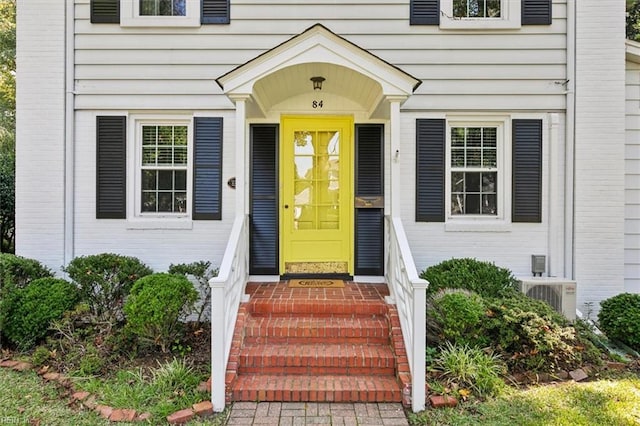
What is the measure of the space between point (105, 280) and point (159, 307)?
3.85ft

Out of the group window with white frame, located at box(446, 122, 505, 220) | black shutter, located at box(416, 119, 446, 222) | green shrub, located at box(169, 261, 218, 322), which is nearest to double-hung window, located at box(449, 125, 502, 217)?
window with white frame, located at box(446, 122, 505, 220)

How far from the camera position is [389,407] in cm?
326

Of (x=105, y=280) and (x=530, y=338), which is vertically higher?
(x=105, y=280)

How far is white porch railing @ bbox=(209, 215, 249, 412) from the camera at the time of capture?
3234 millimetres

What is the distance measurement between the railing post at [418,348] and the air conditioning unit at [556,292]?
6.95ft

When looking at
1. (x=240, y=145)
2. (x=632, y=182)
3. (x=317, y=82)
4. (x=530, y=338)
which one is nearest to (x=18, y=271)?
(x=240, y=145)

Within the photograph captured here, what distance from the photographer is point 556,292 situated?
184 inches

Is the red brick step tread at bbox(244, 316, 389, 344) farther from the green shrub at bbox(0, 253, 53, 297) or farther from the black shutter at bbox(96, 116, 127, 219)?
the green shrub at bbox(0, 253, 53, 297)

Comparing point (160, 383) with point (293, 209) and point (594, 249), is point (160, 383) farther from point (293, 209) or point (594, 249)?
point (594, 249)

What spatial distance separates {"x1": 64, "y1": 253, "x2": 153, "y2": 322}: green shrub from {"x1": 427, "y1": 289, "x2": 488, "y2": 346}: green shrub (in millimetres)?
3497

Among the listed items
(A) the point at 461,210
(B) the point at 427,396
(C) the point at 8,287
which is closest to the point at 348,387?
(B) the point at 427,396

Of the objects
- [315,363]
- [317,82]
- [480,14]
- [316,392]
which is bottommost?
[316,392]

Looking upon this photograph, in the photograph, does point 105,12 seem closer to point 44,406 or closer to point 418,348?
point 44,406

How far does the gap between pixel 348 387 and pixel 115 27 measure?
536 cm
